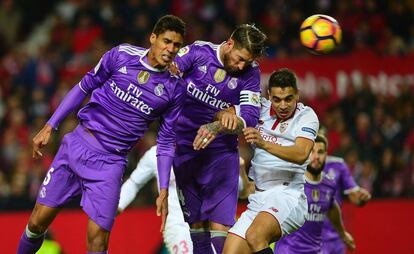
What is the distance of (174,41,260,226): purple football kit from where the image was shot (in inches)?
291

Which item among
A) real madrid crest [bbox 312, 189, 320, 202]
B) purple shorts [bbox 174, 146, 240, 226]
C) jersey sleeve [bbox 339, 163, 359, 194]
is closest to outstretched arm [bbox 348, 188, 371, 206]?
jersey sleeve [bbox 339, 163, 359, 194]

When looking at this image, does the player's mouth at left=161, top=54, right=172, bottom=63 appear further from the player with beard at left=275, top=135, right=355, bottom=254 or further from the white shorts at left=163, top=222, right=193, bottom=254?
the player with beard at left=275, top=135, right=355, bottom=254

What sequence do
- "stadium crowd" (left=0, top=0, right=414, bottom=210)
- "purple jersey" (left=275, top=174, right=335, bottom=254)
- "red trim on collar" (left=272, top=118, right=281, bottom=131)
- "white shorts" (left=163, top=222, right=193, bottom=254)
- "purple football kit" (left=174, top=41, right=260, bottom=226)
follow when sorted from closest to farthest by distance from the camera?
"purple football kit" (left=174, top=41, right=260, bottom=226) → "red trim on collar" (left=272, top=118, right=281, bottom=131) → "white shorts" (left=163, top=222, right=193, bottom=254) → "purple jersey" (left=275, top=174, right=335, bottom=254) → "stadium crowd" (left=0, top=0, right=414, bottom=210)

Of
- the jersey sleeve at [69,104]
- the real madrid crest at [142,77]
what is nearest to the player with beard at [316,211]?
the real madrid crest at [142,77]

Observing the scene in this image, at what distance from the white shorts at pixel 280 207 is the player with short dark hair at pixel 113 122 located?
82 centimetres

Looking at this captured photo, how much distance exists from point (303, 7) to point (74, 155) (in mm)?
Answer: 9323

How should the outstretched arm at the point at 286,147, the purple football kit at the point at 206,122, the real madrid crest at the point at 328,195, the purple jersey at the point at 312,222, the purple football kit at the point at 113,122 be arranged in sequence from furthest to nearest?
the real madrid crest at the point at 328,195
the purple jersey at the point at 312,222
the purple football kit at the point at 206,122
the purple football kit at the point at 113,122
the outstretched arm at the point at 286,147

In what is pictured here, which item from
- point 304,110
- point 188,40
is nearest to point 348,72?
point 188,40

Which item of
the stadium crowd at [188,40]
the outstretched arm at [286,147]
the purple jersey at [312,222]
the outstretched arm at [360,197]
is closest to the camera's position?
the outstretched arm at [286,147]

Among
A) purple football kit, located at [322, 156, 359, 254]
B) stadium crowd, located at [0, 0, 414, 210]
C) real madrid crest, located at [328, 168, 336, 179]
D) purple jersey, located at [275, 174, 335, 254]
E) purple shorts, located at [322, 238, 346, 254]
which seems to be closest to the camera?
purple jersey, located at [275, 174, 335, 254]

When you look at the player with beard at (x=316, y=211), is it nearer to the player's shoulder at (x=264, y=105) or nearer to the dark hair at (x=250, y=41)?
A: the player's shoulder at (x=264, y=105)

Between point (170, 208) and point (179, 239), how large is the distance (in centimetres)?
36

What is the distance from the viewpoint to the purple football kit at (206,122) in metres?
7.39

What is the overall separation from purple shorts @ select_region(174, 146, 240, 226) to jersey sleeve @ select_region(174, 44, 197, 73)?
778mm
